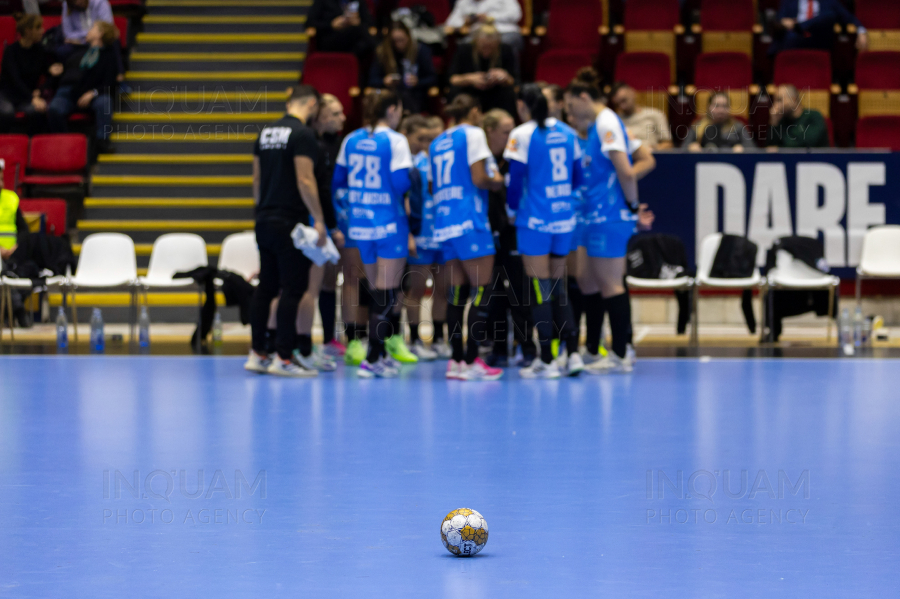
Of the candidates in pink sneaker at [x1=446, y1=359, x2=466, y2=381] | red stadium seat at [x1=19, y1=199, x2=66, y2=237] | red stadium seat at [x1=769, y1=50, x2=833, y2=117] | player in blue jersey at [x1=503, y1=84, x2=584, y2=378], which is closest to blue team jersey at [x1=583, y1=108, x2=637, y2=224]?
player in blue jersey at [x1=503, y1=84, x2=584, y2=378]

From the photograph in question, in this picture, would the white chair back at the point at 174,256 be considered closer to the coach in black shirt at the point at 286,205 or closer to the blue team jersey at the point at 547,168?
the coach in black shirt at the point at 286,205

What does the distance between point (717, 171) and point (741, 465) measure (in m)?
6.26

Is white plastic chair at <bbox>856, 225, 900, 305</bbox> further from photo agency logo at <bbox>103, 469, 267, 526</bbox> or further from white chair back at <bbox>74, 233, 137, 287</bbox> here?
photo agency logo at <bbox>103, 469, 267, 526</bbox>

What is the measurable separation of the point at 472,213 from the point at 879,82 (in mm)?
6752

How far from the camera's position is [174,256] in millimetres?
9250

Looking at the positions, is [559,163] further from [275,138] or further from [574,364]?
[275,138]

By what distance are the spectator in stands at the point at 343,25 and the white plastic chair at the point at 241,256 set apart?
11.3 ft

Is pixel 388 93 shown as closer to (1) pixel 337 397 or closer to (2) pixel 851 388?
(1) pixel 337 397

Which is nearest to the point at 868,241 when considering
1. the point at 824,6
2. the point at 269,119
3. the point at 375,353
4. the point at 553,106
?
the point at 824,6

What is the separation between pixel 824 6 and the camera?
1136cm

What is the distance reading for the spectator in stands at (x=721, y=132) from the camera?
9930mm

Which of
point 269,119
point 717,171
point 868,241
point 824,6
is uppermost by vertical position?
point 824,6

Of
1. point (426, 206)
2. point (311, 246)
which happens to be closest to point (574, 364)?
point (426, 206)

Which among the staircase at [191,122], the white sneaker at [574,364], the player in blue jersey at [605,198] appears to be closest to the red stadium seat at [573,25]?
the staircase at [191,122]
